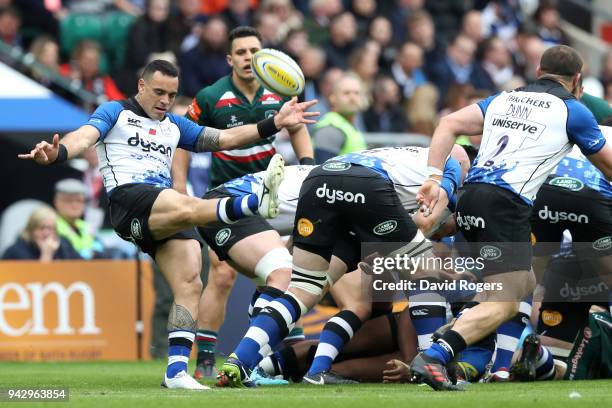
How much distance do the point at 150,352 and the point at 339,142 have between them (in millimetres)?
3212

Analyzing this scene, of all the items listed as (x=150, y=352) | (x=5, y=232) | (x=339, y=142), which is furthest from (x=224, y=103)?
(x=5, y=232)

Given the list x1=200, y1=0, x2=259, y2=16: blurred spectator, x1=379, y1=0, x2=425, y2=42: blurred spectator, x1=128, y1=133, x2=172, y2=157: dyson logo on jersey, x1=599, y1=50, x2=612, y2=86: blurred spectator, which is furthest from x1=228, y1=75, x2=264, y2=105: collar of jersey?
x1=599, y1=50, x2=612, y2=86: blurred spectator

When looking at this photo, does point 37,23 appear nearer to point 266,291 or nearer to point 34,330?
point 34,330

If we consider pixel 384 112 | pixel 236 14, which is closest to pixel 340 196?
pixel 384 112

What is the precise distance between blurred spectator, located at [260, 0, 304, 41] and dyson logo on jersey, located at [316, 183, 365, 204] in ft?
32.0

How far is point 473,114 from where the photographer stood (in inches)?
360

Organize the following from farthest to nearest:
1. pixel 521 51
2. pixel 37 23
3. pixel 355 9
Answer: pixel 521 51 < pixel 355 9 < pixel 37 23

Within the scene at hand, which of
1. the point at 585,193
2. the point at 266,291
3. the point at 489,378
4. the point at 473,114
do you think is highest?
the point at 473,114

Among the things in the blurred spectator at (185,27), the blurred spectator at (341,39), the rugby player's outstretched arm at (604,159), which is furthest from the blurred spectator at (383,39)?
the rugby player's outstretched arm at (604,159)

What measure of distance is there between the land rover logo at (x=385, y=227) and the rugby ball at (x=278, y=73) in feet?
5.94

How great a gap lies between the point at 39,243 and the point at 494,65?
9262 mm

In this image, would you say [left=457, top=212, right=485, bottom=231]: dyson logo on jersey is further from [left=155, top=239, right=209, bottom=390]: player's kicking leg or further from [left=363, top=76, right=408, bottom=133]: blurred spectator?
[left=363, top=76, right=408, bottom=133]: blurred spectator

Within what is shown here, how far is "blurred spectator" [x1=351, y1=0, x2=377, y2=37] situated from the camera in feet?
67.4

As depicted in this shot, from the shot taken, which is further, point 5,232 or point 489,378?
point 5,232
